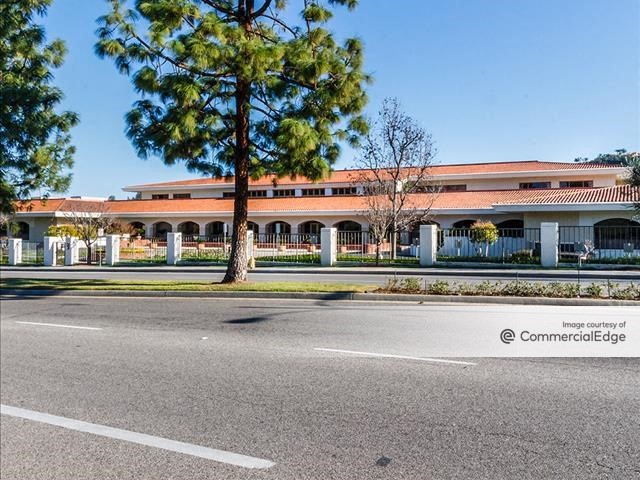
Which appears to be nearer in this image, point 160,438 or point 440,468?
point 440,468

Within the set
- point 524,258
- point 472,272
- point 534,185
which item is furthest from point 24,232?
point 534,185

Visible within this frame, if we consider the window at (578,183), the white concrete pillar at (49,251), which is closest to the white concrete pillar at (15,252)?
the white concrete pillar at (49,251)

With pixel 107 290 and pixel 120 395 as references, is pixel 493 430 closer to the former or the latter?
pixel 120 395

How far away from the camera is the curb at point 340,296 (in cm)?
1061

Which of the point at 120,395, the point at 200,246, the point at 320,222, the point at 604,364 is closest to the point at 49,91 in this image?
the point at 200,246

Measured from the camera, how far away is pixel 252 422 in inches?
176

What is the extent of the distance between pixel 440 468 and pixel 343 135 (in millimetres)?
12026

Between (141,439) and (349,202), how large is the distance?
35.6 m

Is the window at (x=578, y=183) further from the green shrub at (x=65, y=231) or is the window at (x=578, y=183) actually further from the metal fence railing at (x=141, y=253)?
the green shrub at (x=65, y=231)

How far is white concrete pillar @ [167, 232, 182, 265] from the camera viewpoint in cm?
2798

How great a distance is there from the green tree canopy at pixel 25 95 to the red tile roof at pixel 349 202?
35.6 feet

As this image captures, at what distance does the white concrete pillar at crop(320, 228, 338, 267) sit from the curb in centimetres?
1102

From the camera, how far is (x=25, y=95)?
15.3m

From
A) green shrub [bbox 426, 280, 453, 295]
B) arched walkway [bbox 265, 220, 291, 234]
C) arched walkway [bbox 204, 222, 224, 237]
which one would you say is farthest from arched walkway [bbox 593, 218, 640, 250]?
arched walkway [bbox 204, 222, 224, 237]
